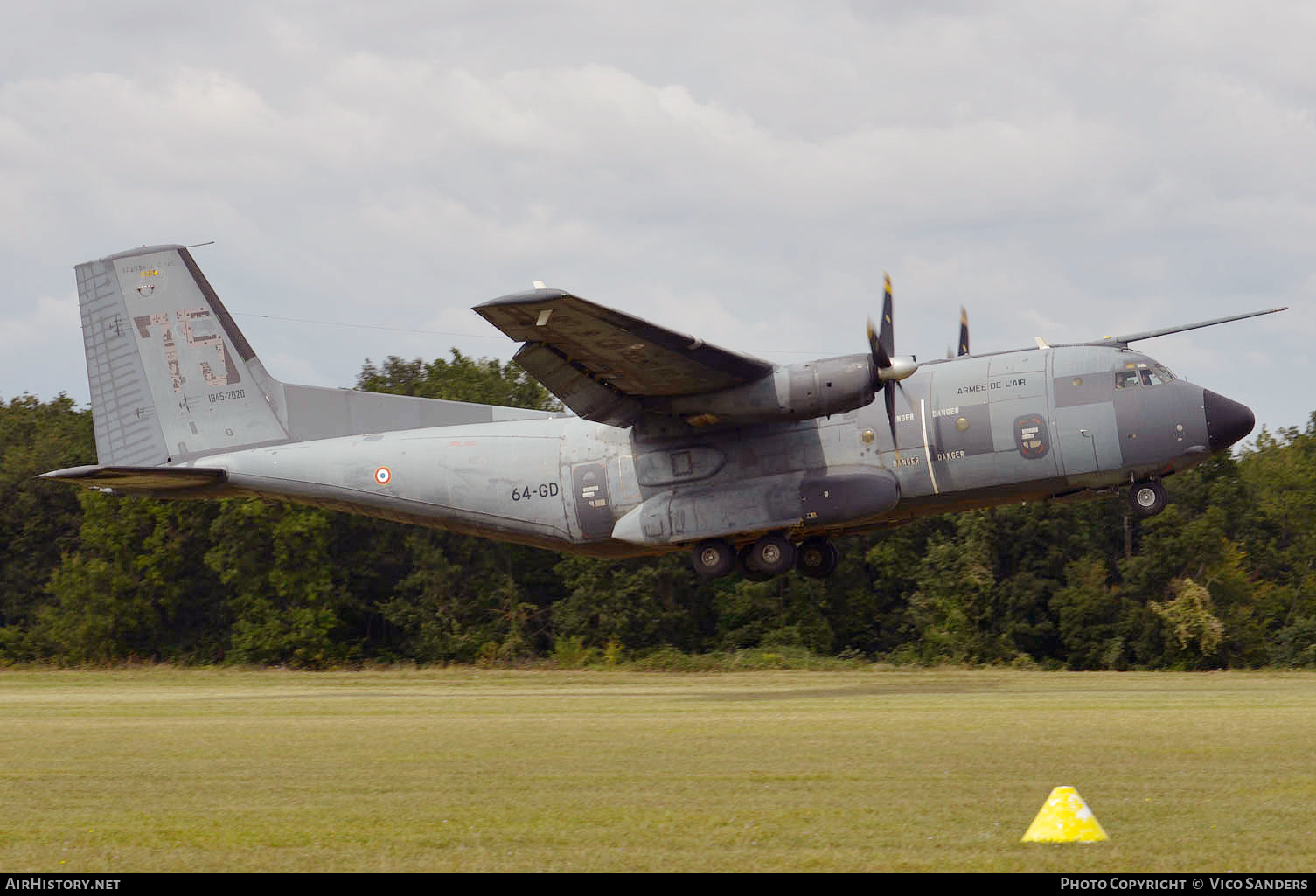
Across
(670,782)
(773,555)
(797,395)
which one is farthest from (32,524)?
(670,782)

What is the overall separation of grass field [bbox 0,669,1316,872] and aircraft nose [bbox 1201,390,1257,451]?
3.91m

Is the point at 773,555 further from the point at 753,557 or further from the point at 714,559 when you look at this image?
the point at 714,559

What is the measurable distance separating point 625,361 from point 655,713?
5.59 m

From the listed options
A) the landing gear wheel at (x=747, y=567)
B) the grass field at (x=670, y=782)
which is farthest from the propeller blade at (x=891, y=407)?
the grass field at (x=670, y=782)

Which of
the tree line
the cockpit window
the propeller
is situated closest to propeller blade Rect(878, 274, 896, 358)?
the propeller

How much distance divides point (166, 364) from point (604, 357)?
1027cm

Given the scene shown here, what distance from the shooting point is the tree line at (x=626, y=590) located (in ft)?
137

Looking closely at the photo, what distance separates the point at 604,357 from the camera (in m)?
20.7

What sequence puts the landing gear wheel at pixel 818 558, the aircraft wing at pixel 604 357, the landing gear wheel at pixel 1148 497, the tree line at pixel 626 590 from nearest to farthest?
the aircraft wing at pixel 604 357 → the landing gear wheel at pixel 1148 497 → the landing gear wheel at pixel 818 558 → the tree line at pixel 626 590

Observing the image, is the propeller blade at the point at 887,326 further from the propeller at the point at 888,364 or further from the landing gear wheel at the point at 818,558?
the landing gear wheel at the point at 818,558

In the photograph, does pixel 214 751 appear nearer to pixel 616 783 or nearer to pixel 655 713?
pixel 616 783

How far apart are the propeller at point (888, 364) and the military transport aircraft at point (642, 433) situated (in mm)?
50

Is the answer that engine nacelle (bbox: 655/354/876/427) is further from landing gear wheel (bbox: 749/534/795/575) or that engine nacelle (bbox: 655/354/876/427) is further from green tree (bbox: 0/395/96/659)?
green tree (bbox: 0/395/96/659)
